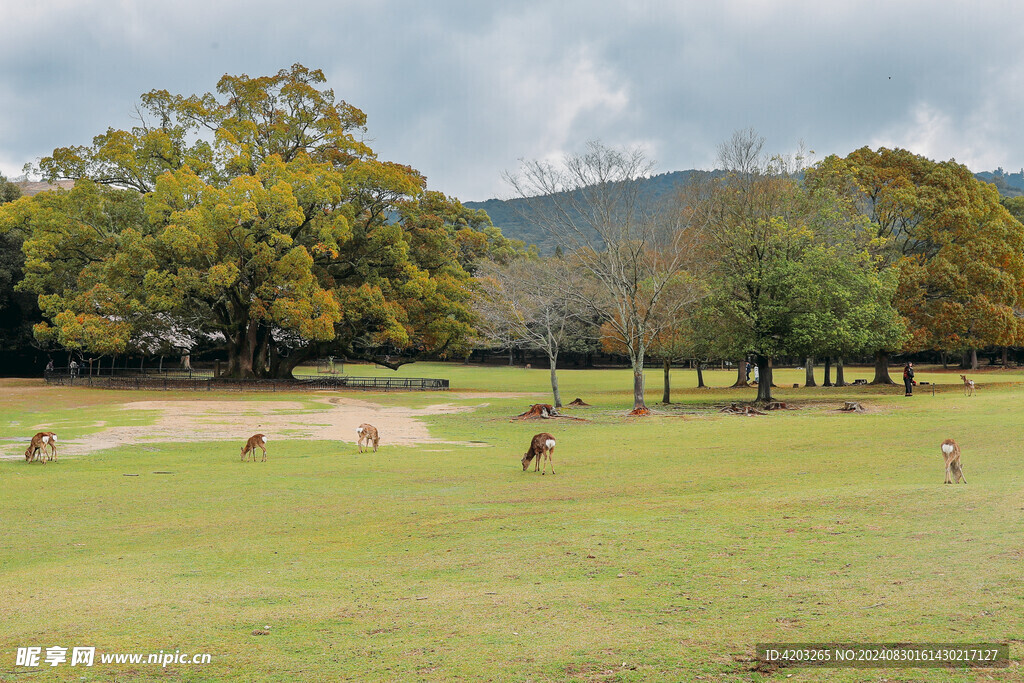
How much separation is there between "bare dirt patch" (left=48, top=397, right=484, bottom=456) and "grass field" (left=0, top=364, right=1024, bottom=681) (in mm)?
5173

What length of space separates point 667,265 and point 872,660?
3880 centimetres

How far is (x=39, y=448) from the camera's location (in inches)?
707

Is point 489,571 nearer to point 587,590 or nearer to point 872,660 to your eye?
point 587,590

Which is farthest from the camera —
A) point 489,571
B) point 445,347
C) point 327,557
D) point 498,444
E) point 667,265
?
point 445,347

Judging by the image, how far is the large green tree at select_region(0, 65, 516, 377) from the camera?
4831 centimetres

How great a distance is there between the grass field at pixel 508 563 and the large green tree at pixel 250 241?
31.6 meters

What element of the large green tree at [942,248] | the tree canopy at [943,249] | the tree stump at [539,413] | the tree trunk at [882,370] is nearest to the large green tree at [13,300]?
the tree stump at [539,413]

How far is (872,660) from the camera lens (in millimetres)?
5219

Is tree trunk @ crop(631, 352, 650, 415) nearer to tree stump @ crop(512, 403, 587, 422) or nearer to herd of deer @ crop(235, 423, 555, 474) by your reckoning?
tree stump @ crop(512, 403, 587, 422)

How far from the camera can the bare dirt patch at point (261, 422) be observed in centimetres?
2394

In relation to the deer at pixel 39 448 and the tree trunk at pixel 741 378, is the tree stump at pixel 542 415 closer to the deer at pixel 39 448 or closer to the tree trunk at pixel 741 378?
the deer at pixel 39 448

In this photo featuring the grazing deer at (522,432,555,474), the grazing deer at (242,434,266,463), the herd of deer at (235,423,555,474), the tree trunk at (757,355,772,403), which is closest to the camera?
the grazing deer at (522,432,555,474)

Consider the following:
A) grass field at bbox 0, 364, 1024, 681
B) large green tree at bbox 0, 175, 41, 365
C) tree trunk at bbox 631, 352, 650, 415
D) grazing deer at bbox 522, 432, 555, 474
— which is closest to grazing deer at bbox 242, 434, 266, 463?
grass field at bbox 0, 364, 1024, 681

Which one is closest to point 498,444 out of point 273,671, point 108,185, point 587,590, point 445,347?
point 587,590
